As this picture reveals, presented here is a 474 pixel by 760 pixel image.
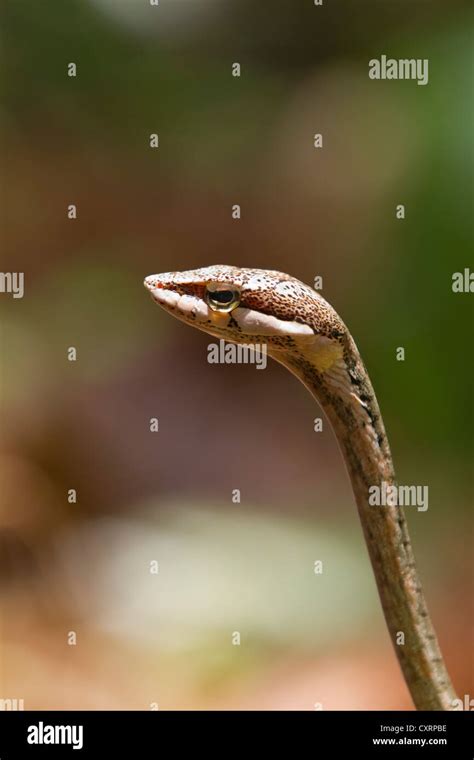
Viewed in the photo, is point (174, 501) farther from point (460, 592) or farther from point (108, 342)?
point (460, 592)

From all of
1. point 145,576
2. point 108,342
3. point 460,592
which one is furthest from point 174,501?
point 460,592

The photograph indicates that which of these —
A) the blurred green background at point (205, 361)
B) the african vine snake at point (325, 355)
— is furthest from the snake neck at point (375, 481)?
the blurred green background at point (205, 361)

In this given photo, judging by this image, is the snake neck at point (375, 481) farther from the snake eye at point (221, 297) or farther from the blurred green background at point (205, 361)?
the blurred green background at point (205, 361)

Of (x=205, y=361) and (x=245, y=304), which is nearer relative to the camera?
(x=245, y=304)

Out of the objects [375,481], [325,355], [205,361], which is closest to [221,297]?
[325,355]

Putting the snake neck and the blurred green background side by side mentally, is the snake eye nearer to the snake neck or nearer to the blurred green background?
the snake neck

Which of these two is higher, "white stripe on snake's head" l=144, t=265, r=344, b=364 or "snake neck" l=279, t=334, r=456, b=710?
"white stripe on snake's head" l=144, t=265, r=344, b=364

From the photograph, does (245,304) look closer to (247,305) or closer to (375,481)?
(247,305)

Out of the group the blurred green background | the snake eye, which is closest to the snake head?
the snake eye
